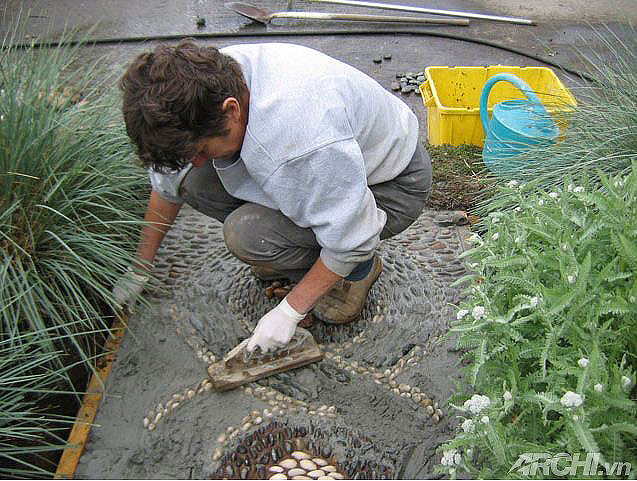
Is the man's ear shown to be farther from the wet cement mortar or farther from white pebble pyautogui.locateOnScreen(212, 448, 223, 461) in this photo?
white pebble pyautogui.locateOnScreen(212, 448, 223, 461)

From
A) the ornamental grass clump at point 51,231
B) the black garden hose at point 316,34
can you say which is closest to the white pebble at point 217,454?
the ornamental grass clump at point 51,231

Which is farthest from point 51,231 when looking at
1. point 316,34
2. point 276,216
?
point 316,34

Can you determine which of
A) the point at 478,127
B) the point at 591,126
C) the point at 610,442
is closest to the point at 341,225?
the point at 610,442

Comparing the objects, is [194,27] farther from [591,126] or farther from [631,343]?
[631,343]

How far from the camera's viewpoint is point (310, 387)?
1864 mm

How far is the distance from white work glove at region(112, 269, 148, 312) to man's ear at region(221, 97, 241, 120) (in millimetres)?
639

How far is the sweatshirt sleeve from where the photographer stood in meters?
1.56

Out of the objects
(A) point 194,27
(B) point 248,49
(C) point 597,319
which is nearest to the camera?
(C) point 597,319

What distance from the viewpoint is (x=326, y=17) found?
4430mm

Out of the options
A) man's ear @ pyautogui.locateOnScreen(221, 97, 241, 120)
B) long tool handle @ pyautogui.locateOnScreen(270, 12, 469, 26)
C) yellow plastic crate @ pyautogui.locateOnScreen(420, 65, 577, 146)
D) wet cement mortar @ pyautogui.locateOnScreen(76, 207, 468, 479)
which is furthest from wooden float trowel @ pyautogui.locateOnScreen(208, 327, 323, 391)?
long tool handle @ pyautogui.locateOnScreen(270, 12, 469, 26)

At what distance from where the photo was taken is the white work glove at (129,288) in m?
1.94

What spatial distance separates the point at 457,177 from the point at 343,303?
100 cm

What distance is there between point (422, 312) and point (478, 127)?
1.23 meters

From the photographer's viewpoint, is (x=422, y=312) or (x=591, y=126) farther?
(x=591, y=126)
